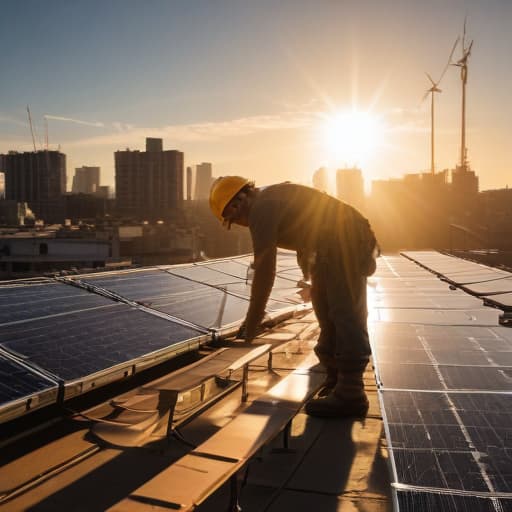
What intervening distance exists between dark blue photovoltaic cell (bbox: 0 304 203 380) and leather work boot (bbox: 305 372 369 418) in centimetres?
199

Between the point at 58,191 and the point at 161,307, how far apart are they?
13200 cm

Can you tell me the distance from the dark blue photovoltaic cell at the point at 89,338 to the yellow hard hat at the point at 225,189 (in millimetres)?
1880

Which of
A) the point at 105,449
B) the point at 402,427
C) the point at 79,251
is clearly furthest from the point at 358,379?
the point at 79,251

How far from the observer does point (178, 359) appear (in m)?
7.36

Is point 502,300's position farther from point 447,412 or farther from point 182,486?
point 182,486

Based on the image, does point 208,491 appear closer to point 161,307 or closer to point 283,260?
point 161,307

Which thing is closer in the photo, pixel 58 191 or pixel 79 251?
pixel 79 251

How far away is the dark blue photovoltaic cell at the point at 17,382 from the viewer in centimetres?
451

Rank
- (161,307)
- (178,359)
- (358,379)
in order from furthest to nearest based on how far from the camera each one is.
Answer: (161,307)
(178,359)
(358,379)

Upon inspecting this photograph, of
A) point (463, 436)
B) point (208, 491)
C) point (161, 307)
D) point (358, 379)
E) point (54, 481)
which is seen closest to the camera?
point (208, 491)

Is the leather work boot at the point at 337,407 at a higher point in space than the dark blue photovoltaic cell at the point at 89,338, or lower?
lower

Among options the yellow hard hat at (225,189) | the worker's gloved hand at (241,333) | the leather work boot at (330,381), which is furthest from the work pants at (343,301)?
the worker's gloved hand at (241,333)

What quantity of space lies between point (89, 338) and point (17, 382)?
60.4 inches

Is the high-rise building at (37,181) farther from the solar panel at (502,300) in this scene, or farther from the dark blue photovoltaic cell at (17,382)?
the dark blue photovoltaic cell at (17,382)
